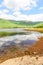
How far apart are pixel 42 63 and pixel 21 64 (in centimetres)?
150

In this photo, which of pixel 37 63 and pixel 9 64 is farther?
pixel 9 64

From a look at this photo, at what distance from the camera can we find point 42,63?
1173 centimetres

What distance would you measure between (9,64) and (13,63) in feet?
1.02

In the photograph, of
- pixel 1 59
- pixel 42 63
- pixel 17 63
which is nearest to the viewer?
pixel 42 63

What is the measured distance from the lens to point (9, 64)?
12820 millimetres

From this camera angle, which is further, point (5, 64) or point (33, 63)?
point (5, 64)

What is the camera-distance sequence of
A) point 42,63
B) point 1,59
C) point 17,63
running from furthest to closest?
point 1,59 → point 17,63 → point 42,63

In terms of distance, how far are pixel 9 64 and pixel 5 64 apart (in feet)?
1.24

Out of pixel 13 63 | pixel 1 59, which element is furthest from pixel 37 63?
pixel 1 59

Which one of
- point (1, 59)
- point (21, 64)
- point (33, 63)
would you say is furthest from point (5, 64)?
point (1, 59)

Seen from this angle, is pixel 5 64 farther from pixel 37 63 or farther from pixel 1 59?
pixel 1 59

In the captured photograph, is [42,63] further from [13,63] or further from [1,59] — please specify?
[1,59]

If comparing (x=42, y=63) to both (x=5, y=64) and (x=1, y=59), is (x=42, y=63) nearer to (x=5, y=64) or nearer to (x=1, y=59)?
(x=5, y=64)

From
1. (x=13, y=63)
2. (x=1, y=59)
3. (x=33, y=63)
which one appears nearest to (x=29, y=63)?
(x=33, y=63)
